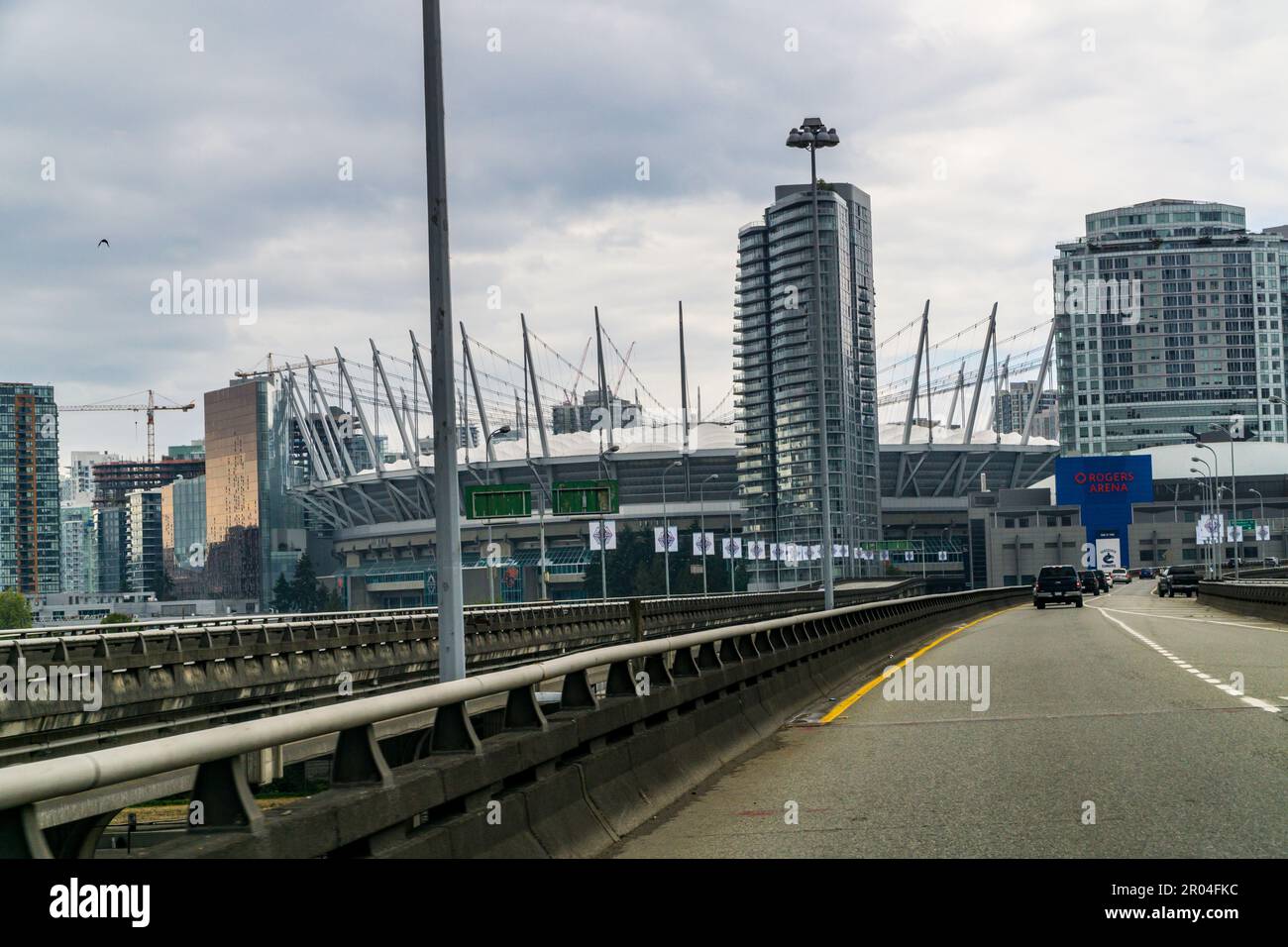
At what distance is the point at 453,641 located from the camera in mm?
13328

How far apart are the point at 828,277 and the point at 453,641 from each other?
189426 mm

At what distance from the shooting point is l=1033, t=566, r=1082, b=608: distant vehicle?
70.9 metres

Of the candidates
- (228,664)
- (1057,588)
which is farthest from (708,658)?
(1057,588)

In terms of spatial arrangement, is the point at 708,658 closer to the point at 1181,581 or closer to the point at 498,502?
the point at 498,502

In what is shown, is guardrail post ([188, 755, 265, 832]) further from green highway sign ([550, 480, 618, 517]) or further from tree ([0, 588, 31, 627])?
tree ([0, 588, 31, 627])

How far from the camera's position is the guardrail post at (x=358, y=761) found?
280 inches

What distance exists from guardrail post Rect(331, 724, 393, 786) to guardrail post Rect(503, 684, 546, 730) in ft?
8.25

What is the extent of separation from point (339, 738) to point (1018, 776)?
7.25 meters

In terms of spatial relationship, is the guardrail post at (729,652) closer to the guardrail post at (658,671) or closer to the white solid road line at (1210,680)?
the guardrail post at (658,671)

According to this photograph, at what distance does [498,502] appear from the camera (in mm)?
69875

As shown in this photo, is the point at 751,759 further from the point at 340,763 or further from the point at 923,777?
the point at 340,763

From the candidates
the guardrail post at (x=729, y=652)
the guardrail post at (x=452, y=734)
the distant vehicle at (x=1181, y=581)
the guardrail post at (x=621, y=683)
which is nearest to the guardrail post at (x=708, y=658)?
the guardrail post at (x=729, y=652)

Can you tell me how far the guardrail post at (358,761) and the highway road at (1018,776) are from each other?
284cm
